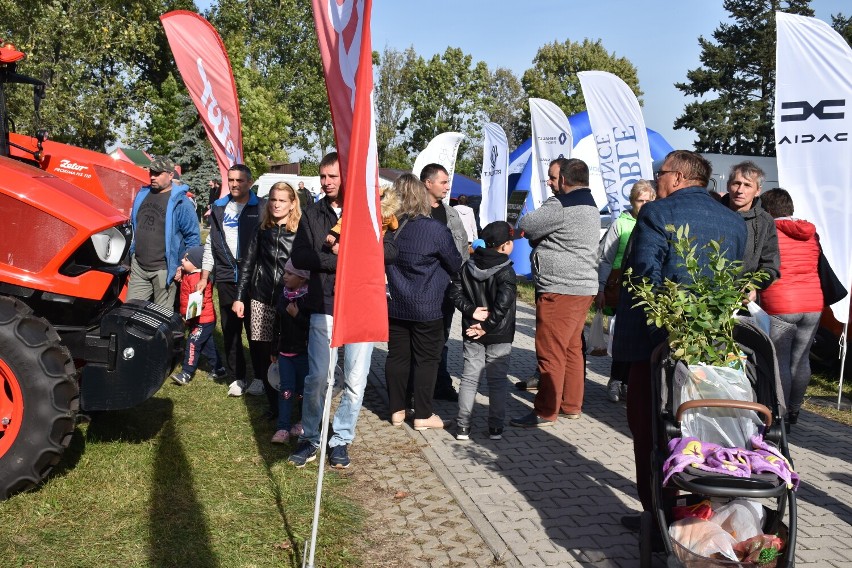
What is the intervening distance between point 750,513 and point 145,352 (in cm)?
363

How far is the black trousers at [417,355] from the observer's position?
255 inches

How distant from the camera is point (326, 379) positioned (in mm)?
5410

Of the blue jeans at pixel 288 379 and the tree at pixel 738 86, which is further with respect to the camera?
the tree at pixel 738 86

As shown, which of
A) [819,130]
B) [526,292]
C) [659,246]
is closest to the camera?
[659,246]

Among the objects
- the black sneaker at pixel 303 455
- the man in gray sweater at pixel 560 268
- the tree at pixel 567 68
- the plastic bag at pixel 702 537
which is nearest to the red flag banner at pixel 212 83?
the man in gray sweater at pixel 560 268

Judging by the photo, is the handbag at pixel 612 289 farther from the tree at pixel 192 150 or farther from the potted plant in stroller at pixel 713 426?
the tree at pixel 192 150

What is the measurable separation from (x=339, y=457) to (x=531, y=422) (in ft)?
6.34

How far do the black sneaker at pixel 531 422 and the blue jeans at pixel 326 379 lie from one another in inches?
70.2

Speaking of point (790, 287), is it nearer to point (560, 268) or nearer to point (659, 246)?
point (560, 268)

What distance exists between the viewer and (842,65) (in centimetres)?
739

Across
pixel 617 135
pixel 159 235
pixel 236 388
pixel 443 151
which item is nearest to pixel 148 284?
pixel 159 235

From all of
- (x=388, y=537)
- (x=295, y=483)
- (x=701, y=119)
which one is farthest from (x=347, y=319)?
(x=701, y=119)

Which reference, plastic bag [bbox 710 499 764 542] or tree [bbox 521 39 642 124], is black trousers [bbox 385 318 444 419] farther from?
tree [bbox 521 39 642 124]

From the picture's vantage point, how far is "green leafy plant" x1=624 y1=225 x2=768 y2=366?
3688 mm
